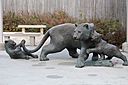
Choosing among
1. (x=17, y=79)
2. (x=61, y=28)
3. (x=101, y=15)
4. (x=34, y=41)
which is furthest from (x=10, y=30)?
(x=17, y=79)

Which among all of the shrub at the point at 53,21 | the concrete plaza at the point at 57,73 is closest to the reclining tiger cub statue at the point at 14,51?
the concrete plaza at the point at 57,73

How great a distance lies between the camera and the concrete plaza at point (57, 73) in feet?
19.0

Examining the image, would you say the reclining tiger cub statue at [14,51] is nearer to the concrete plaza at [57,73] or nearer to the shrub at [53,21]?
the concrete plaza at [57,73]

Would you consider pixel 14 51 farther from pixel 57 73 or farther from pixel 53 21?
pixel 53 21

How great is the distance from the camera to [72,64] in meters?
7.58

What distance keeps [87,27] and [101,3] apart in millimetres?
5785

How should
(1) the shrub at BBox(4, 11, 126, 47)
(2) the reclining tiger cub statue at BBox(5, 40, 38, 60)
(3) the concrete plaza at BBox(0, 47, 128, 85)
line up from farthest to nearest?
(1) the shrub at BBox(4, 11, 126, 47)
(2) the reclining tiger cub statue at BBox(5, 40, 38, 60)
(3) the concrete plaza at BBox(0, 47, 128, 85)

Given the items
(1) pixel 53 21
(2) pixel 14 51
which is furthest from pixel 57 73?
(1) pixel 53 21

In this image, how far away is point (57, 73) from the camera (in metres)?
6.55

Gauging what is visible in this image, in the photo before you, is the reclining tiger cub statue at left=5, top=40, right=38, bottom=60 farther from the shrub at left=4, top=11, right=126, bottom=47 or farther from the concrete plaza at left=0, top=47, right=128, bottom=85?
the shrub at left=4, top=11, right=126, bottom=47

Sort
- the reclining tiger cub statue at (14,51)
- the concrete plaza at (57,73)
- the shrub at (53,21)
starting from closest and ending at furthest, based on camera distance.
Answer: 1. the concrete plaza at (57,73)
2. the reclining tiger cub statue at (14,51)
3. the shrub at (53,21)

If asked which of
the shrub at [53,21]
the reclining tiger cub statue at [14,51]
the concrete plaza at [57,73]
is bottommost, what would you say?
the concrete plaza at [57,73]

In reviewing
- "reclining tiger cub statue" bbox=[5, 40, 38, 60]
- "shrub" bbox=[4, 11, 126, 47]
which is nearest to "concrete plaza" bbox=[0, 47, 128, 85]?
"reclining tiger cub statue" bbox=[5, 40, 38, 60]

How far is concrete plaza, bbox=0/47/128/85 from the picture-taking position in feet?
19.0
